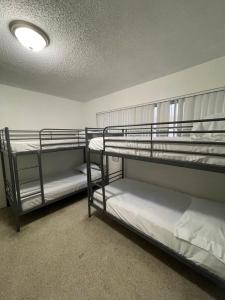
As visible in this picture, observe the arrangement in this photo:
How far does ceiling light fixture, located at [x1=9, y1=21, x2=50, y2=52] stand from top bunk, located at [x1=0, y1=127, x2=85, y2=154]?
110cm

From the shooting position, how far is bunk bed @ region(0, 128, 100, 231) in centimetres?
198

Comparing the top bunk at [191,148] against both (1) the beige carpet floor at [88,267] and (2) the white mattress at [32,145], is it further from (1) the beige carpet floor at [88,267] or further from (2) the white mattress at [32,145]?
(2) the white mattress at [32,145]

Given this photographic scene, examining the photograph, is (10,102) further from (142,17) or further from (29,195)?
(142,17)

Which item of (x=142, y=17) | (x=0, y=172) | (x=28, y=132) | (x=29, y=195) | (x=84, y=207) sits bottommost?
(x=84, y=207)

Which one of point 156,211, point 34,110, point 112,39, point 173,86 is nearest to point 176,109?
point 173,86

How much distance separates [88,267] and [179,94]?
273 centimetres

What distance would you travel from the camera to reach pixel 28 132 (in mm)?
2895

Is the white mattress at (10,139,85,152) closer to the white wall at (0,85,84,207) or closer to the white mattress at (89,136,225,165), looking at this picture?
the white wall at (0,85,84,207)

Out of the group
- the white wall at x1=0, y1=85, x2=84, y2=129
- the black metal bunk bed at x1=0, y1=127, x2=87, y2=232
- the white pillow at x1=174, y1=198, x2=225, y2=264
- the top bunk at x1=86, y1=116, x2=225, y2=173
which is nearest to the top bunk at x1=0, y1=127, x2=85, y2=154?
the black metal bunk bed at x1=0, y1=127, x2=87, y2=232

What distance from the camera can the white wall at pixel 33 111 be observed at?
2.60 meters

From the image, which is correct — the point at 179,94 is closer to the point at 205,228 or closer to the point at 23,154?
the point at 205,228

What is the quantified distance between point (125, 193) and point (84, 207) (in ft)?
3.46

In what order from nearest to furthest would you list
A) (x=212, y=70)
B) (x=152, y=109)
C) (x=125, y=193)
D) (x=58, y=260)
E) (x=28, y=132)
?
(x=58, y=260)
(x=212, y=70)
(x=125, y=193)
(x=152, y=109)
(x=28, y=132)

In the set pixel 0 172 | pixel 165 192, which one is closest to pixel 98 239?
pixel 165 192
